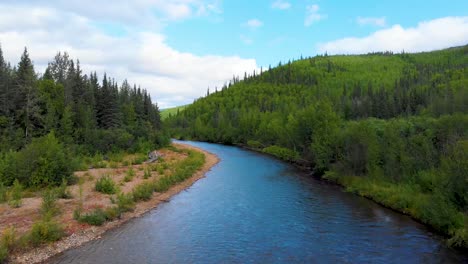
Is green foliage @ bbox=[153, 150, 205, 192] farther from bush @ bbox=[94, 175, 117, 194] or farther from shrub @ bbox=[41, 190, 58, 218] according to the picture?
shrub @ bbox=[41, 190, 58, 218]

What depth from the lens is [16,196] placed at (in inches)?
1308

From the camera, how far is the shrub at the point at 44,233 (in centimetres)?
2348

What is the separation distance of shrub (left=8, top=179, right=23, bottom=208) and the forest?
136 cm

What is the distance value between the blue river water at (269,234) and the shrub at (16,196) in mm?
A: 10419

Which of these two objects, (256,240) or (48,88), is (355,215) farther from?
(48,88)

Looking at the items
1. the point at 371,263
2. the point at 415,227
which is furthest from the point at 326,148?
the point at 371,263

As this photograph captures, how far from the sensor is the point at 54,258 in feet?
72.3

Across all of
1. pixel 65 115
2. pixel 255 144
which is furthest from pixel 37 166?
pixel 255 144

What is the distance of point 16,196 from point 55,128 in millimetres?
29037

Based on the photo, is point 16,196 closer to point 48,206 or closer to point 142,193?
point 48,206

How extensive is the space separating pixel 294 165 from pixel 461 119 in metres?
30.4

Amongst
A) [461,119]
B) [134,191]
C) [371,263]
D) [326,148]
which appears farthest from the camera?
[326,148]

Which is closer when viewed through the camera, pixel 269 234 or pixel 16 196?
pixel 269 234

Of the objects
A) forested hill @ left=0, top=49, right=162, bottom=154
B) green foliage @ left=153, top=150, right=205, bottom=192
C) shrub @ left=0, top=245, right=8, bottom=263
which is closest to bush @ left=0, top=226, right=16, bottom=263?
shrub @ left=0, top=245, right=8, bottom=263
